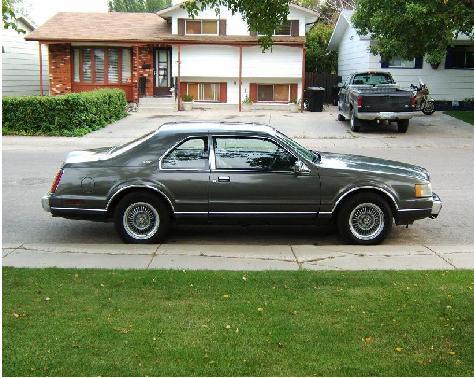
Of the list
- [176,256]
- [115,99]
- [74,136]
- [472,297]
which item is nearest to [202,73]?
[115,99]

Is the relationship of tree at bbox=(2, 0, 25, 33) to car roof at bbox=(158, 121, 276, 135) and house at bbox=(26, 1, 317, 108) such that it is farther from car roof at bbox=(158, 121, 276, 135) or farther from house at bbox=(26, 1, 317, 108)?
Result: house at bbox=(26, 1, 317, 108)

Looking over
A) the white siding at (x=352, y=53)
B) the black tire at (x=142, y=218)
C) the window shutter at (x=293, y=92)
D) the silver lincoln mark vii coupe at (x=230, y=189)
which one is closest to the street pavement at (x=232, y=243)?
the black tire at (x=142, y=218)

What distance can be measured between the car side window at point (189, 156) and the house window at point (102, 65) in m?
26.0

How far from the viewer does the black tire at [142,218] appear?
7.96 metres

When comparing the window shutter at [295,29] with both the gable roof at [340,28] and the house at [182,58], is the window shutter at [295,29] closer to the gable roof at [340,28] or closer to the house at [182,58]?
Answer: the house at [182,58]

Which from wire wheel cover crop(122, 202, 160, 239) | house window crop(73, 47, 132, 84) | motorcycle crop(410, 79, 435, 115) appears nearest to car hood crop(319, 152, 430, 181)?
wire wheel cover crop(122, 202, 160, 239)

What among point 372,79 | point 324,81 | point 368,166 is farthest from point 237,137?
point 324,81

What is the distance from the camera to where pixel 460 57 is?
30.2 m

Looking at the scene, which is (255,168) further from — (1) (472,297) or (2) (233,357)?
(2) (233,357)

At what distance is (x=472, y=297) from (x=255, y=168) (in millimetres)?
3344

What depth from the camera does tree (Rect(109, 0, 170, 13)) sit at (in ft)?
264

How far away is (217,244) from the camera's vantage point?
26.8 ft

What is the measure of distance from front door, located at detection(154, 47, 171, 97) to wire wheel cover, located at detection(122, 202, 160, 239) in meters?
25.5

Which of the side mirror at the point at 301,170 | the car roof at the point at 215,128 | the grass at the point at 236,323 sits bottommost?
the grass at the point at 236,323
